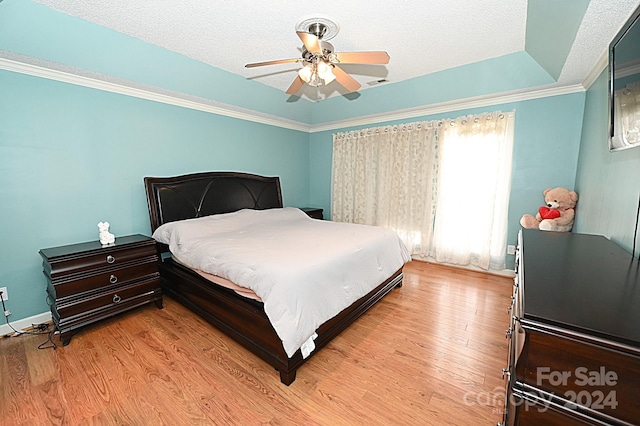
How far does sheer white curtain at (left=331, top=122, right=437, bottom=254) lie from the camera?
12.7 ft

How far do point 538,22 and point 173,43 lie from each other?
3116 mm

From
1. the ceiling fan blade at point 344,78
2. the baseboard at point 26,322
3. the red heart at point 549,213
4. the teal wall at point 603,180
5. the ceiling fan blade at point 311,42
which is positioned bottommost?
the baseboard at point 26,322

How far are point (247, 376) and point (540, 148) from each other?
3870 mm

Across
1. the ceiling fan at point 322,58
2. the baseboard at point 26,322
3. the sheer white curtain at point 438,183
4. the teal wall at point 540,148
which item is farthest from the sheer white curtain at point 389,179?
the baseboard at point 26,322

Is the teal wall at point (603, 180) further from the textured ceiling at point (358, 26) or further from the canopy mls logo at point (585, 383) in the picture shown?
the canopy mls logo at point (585, 383)

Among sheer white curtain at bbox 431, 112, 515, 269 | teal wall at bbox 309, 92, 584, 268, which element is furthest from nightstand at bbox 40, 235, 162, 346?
teal wall at bbox 309, 92, 584, 268

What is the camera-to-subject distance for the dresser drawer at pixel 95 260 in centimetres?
205

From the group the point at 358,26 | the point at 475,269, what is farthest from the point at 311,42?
the point at 475,269

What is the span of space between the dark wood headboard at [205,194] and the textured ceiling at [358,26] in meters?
1.43

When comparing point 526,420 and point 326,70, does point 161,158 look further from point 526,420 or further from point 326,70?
point 526,420

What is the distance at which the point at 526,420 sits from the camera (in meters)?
0.74

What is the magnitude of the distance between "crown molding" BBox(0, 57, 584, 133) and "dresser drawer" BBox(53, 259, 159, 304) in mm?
1831

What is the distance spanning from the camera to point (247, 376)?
5.82 feet

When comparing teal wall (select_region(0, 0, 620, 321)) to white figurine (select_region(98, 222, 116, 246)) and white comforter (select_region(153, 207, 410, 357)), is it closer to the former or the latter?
white figurine (select_region(98, 222, 116, 246))
